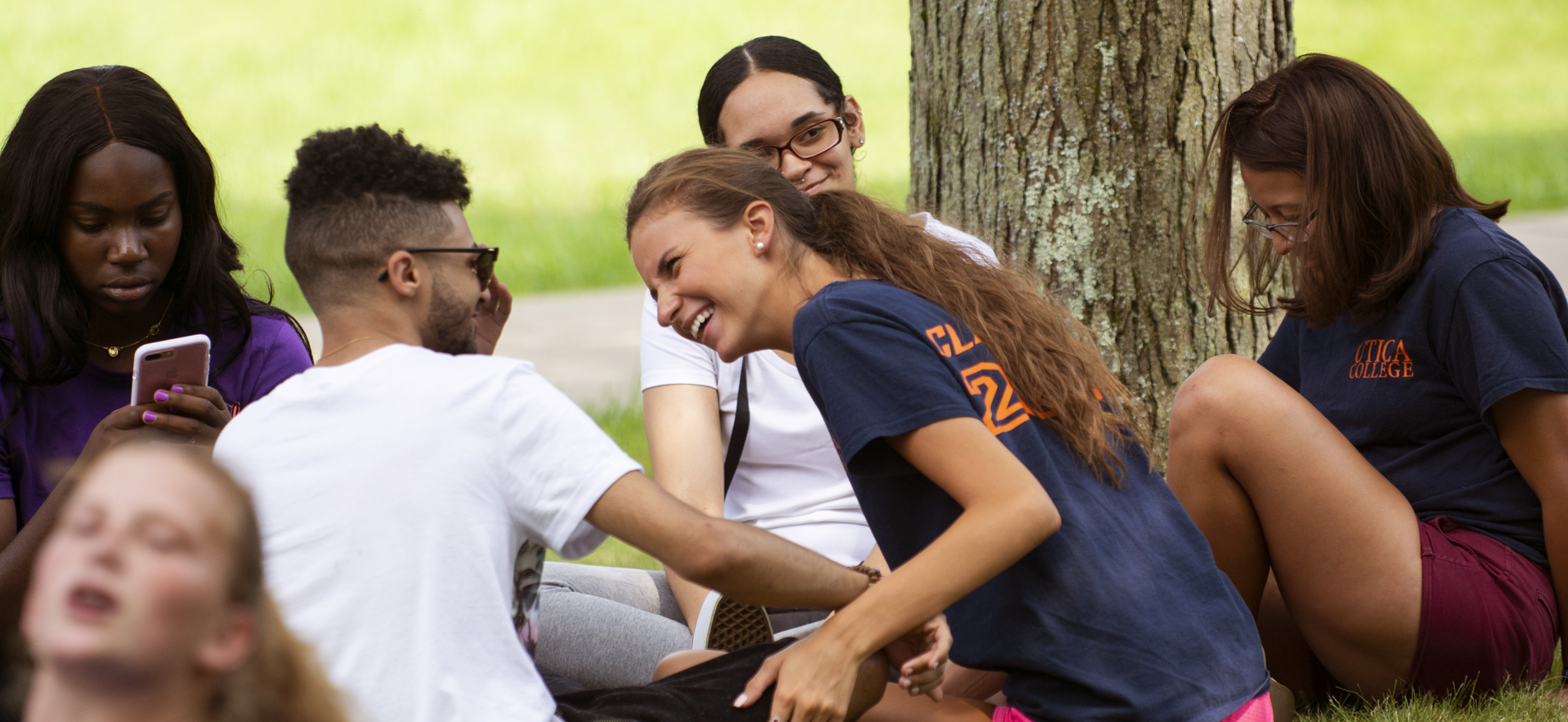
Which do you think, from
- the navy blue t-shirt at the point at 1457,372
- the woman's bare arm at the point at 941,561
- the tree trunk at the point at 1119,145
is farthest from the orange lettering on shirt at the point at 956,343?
the tree trunk at the point at 1119,145

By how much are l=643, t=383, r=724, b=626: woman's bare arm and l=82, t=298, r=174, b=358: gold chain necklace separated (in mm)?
1078

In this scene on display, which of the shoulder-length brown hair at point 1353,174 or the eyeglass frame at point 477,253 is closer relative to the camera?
the eyeglass frame at point 477,253

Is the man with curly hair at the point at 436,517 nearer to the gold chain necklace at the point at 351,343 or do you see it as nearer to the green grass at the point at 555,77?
the gold chain necklace at the point at 351,343

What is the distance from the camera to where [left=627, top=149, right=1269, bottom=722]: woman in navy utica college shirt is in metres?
1.99

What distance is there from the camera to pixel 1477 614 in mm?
2553

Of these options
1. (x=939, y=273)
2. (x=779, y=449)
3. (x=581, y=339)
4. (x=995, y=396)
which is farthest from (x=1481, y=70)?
(x=995, y=396)

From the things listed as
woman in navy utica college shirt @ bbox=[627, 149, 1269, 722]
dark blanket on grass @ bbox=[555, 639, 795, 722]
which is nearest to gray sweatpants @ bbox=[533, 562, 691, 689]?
dark blanket on grass @ bbox=[555, 639, 795, 722]

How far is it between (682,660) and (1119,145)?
203 cm

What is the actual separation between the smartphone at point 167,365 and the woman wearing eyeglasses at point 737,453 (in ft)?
3.03

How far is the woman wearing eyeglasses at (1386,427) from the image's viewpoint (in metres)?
2.51

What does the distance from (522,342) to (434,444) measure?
295 inches

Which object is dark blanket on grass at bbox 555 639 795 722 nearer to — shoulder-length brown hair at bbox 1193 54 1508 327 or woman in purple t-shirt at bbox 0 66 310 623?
woman in purple t-shirt at bbox 0 66 310 623

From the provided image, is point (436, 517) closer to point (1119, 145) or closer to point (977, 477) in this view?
point (977, 477)

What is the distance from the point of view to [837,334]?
6.75 ft
